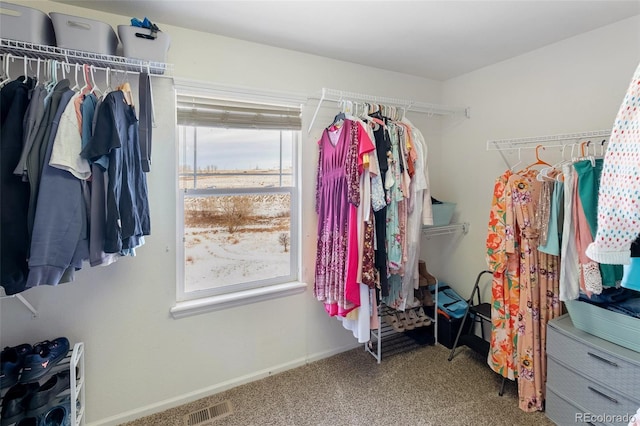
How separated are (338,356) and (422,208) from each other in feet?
4.45

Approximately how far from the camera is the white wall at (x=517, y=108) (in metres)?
1.80

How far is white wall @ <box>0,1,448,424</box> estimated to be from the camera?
1677 millimetres

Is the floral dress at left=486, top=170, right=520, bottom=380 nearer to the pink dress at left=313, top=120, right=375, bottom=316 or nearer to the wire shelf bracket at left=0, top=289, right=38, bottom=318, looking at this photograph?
the pink dress at left=313, top=120, right=375, bottom=316

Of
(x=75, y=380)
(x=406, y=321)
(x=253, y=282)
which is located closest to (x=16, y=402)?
(x=75, y=380)

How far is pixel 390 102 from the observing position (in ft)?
7.57

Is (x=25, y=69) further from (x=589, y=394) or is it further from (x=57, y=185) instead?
(x=589, y=394)

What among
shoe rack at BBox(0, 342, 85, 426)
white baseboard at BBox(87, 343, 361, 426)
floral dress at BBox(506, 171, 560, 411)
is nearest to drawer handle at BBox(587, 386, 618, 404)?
floral dress at BBox(506, 171, 560, 411)

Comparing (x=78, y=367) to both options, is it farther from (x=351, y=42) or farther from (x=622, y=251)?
(x=351, y=42)

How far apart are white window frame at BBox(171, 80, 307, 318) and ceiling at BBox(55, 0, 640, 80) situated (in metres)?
0.35

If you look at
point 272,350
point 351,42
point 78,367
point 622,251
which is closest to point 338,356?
point 272,350

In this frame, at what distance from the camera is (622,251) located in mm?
758

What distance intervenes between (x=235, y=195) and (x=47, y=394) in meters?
1.39

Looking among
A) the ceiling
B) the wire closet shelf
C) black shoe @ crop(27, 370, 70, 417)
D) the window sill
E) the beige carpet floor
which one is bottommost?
the beige carpet floor

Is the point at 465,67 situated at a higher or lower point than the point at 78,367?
higher
